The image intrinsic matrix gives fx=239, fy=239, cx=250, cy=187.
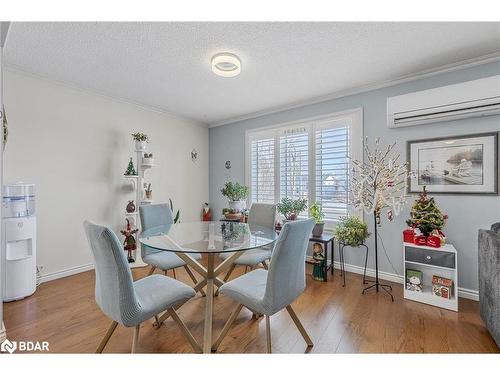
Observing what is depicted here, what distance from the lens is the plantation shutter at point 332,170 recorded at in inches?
130

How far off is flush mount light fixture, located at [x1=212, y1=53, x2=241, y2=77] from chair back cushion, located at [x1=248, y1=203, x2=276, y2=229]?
1.57 meters

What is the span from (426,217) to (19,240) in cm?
416

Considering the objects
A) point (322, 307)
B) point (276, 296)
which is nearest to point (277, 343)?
point (276, 296)

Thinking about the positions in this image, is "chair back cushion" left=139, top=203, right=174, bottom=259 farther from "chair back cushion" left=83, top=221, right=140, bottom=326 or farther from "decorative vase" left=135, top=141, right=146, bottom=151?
"chair back cushion" left=83, top=221, right=140, bottom=326

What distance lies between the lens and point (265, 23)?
1.89 m

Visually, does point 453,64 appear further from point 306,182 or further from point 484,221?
point 306,182

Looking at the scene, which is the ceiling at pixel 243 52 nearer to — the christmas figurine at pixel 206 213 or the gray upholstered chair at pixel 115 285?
the gray upholstered chair at pixel 115 285

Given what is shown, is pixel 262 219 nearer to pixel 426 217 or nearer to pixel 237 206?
pixel 237 206

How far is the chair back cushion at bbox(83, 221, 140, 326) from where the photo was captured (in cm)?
126

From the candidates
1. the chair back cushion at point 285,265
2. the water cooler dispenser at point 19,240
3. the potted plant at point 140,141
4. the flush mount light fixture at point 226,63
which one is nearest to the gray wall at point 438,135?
the flush mount light fixture at point 226,63

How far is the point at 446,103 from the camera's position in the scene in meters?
2.46

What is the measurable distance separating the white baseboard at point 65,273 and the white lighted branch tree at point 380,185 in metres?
3.60

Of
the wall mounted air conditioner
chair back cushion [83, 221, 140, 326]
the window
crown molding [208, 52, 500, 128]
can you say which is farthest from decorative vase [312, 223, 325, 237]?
chair back cushion [83, 221, 140, 326]
